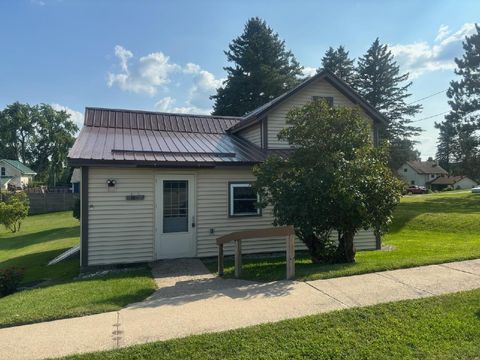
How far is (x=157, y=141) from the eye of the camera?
39.4 ft

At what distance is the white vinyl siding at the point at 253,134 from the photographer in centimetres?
1270

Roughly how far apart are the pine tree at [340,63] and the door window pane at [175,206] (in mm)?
34156

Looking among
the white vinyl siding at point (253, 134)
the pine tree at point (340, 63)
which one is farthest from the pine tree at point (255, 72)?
the white vinyl siding at point (253, 134)

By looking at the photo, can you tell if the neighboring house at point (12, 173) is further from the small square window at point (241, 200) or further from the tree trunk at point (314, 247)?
the tree trunk at point (314, 247)

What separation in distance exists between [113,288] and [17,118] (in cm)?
7469

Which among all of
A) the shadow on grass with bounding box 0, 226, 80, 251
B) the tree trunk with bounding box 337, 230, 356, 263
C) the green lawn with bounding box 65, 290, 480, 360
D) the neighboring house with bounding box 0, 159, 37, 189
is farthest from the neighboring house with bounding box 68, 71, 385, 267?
the neighboring house with bounding box 0, 159, 37, 189

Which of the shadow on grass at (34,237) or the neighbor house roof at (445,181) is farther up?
the neighbor house roof at (445,181)

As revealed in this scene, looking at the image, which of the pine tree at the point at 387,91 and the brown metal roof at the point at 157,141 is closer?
the brown metal roof at the point at 157,141

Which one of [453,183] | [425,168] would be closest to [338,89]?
[453,183]

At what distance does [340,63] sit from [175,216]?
3563cm

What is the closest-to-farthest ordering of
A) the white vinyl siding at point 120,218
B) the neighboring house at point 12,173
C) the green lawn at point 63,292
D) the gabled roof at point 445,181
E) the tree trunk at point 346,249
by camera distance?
the green lawn at point 63,292 → the tree trunk at point 346,249 → the white vinyl siding at point 120,218 → the neighboring house at point 12,173 → the gabled roof at point 445,181

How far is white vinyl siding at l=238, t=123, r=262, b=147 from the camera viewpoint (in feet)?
41.7

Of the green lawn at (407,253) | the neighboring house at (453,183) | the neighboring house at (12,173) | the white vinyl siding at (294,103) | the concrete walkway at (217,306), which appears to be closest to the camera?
the concrete walkway at (217,306)

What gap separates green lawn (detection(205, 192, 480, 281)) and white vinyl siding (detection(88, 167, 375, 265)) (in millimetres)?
904
